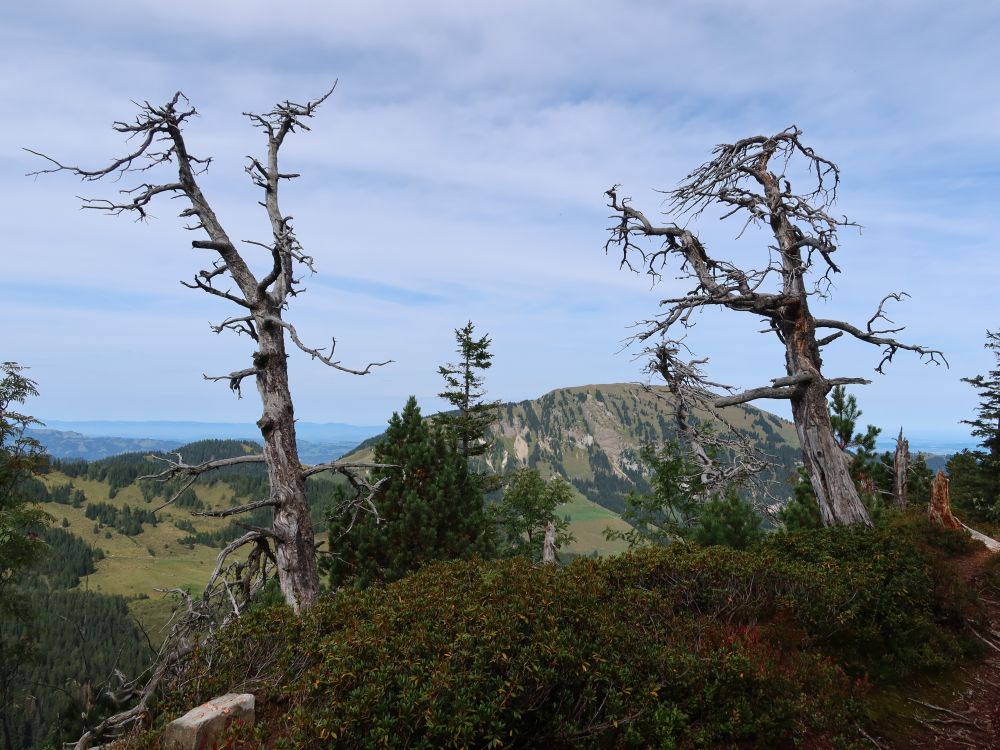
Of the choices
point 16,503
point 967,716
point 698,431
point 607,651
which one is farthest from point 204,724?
point 16,503

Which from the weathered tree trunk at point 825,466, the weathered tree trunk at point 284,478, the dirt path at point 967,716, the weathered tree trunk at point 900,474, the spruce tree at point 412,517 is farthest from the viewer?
the weathered tree trunk at point 900,474

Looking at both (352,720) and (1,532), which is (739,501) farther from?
(1,532)

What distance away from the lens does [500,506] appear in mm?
42594

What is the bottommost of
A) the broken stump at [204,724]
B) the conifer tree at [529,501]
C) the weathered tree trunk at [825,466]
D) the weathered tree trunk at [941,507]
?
the conifer tree at [529,501]

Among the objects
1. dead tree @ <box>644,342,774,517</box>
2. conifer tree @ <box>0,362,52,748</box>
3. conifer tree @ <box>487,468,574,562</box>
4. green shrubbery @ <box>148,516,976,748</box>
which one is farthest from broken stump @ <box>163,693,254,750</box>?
conifer tree @ <box>487,468,574,562</box>

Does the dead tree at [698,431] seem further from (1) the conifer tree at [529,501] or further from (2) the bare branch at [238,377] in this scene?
(1) the conifer tree at [529,501]

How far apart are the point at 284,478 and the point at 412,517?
391 inches

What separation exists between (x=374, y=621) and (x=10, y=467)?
26.1 m

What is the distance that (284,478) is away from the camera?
464 inches

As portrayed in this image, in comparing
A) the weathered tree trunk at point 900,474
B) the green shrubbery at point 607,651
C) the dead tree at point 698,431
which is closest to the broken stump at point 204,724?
the green shrubbery at point 607,651

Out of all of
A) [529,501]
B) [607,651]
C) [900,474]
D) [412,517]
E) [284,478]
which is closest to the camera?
[607,651]

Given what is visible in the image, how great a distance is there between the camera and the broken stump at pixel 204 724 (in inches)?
240

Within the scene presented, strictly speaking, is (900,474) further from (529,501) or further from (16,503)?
(16,503)

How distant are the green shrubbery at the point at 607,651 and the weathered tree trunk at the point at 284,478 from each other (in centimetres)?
280
